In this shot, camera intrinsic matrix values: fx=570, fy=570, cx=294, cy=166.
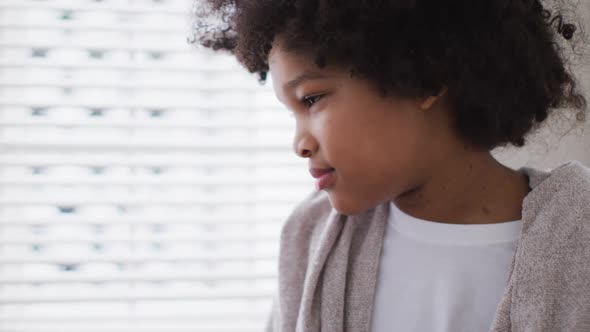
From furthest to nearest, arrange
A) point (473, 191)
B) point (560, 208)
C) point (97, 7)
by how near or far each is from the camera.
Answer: point (97, 7)
point (473, 191)
point (560, 208)

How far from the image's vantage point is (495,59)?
86 cm

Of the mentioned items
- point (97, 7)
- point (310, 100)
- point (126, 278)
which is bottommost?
point (126, 278)

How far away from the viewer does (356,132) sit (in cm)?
84

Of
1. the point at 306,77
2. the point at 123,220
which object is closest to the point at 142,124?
the point at 123,220

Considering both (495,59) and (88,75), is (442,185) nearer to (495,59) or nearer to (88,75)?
(495,59)

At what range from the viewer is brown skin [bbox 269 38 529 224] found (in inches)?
33.2

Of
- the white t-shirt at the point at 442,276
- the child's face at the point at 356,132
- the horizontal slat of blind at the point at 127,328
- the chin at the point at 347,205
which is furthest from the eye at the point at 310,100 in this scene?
the horizontal slat of blind at the point at 127,328

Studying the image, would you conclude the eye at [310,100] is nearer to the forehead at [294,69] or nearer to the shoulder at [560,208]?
the forehead at [294,69]

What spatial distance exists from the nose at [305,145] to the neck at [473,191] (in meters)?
0.19

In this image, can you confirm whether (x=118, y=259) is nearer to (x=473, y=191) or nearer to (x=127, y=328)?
(x=127, y=328)

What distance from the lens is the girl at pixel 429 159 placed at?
2.65 feet

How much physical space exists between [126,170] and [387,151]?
28.8 inches

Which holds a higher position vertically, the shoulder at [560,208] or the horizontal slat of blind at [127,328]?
the shoulder at [560,208]

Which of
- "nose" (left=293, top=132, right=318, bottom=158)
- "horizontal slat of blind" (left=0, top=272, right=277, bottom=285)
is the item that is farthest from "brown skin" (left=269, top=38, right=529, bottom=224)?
"horizontal slat of blind" (left=0, top=272, right=277, bottom=285)
